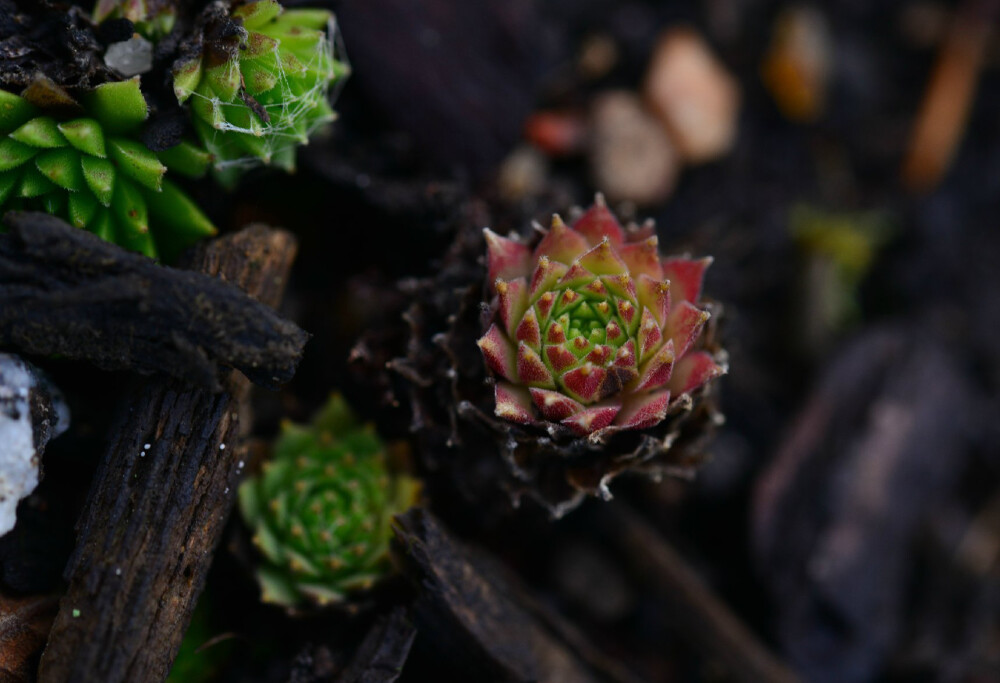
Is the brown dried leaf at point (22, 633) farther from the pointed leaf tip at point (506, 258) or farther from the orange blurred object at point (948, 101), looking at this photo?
the orange blurred object at point (948, 101)

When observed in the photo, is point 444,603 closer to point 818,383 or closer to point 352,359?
point 352,359

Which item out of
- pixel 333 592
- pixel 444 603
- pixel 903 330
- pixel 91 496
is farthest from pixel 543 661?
pixel 903 330

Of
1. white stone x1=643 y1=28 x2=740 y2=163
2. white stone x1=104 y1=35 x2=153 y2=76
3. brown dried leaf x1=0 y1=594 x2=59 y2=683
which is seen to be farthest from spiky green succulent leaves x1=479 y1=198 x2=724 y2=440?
white stone x1=643 y1=28 x2=740 y2=163

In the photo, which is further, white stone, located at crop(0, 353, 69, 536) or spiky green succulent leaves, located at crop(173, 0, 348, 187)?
spiky green succulent leaves, located at crop(173, 0, 348, 187)

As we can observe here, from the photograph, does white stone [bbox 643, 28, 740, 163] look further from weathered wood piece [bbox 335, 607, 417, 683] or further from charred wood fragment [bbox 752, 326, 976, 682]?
weathered wood piece [bbox 335, 607, 417, 683]

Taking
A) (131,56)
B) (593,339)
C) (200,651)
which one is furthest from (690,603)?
(131,56)

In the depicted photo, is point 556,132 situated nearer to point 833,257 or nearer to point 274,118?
point 833,257
